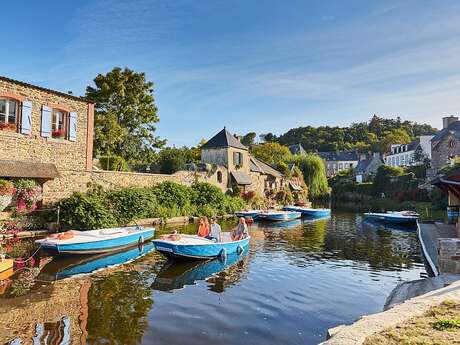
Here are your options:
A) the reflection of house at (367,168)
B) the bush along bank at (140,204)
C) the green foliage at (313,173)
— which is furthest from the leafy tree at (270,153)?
the bush along bank at (140,204)

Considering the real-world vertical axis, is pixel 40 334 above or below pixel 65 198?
below

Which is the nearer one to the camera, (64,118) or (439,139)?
(64,118)

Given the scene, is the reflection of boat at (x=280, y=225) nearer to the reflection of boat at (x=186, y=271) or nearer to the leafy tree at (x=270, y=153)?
the reflection of boat at (x=186, y=271)

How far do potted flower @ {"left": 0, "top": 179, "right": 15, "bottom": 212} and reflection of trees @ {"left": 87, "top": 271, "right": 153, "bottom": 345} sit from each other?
346 inches

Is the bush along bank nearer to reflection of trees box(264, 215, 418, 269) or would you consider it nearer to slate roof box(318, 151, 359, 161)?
reflection of trees box(264, 215, 418, 269)

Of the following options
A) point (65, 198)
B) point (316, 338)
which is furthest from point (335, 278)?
point (65, 198)

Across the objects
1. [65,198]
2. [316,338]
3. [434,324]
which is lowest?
[316,338]

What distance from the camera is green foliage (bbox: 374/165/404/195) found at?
175ft

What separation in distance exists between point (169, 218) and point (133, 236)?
351 inches

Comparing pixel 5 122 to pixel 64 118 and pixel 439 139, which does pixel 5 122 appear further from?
pixel 439 139

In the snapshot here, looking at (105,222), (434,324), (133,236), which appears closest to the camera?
(434,324)

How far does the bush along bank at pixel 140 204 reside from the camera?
62.8 feet

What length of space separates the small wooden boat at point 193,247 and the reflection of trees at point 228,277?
0.95m

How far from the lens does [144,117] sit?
38.2 m
